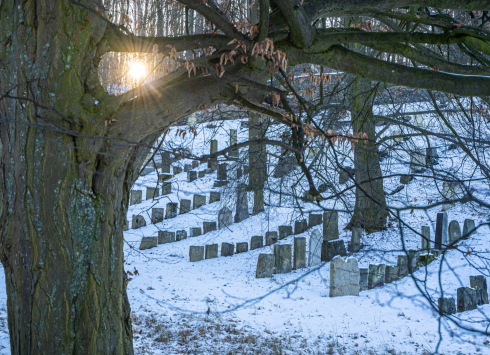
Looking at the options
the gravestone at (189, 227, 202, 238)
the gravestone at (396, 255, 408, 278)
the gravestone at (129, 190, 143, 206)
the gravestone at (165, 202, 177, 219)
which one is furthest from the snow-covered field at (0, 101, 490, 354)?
the gravestone at (129, 190, 143, 206)

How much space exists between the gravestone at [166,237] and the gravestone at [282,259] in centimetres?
307

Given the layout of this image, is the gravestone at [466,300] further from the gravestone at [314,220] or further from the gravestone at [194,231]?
the gravestone at [194,231]

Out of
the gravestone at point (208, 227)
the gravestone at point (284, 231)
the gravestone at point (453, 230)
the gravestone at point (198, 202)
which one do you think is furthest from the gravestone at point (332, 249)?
the gravestone at point (198, 202)

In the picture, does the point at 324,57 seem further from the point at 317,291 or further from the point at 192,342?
the point at 317,291

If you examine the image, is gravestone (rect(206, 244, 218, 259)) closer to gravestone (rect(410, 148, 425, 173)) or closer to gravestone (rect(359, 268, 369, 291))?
gravestone (rect(359, 268, 369, 291))

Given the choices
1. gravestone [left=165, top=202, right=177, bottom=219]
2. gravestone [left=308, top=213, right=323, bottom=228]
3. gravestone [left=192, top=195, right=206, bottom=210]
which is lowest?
gravestone [left=308, top=213, right=323, bottom=228]

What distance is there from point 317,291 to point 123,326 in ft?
16.1

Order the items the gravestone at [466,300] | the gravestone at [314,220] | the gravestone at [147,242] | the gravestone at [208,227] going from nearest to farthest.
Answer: the gravestone at [466,300] < the gravestone at [147,242] < the gravestone at [314,220] < the gravestone at [208,227]

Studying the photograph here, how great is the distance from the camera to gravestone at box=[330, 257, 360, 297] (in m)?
7.55

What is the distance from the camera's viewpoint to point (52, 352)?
11.1ft

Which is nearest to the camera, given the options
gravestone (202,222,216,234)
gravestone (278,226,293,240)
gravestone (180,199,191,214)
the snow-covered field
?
the snow-covered field

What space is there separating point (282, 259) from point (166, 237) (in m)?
3.36

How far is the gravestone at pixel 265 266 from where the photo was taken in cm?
873

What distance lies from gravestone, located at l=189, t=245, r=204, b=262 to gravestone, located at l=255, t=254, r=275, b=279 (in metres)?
1.62
